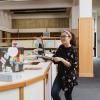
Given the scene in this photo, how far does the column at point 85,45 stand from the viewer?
8.96 metres

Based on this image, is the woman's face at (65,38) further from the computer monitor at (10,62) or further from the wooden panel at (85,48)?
the wooden panel at (85,48)

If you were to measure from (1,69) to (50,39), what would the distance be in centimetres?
821

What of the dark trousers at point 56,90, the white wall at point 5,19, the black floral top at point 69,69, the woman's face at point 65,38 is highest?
the white wall at point 5,19

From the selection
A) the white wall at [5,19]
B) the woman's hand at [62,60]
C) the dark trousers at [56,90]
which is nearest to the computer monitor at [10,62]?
the woman's hand at [62,60]

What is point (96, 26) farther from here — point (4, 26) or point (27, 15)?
point (4, 26)

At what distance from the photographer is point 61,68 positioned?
12.0 ft

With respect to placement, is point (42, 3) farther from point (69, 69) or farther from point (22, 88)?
point (22, 88)

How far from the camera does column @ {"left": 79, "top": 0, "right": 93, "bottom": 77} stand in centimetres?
896

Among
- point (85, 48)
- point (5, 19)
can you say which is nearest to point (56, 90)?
point (85, 48)

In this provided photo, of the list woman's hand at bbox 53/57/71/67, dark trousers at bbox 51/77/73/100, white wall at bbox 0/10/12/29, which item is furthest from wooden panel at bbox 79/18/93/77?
white wall at bbox 0/10/12/29

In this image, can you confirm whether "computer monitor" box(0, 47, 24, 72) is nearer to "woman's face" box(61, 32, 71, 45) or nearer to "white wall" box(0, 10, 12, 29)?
"woman's face" box(61, 32, 71, 45)

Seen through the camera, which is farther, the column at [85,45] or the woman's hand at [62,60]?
the column at [85,45]

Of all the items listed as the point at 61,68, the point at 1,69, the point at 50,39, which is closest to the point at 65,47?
the point at 61,68

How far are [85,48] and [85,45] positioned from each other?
10 centimetres
